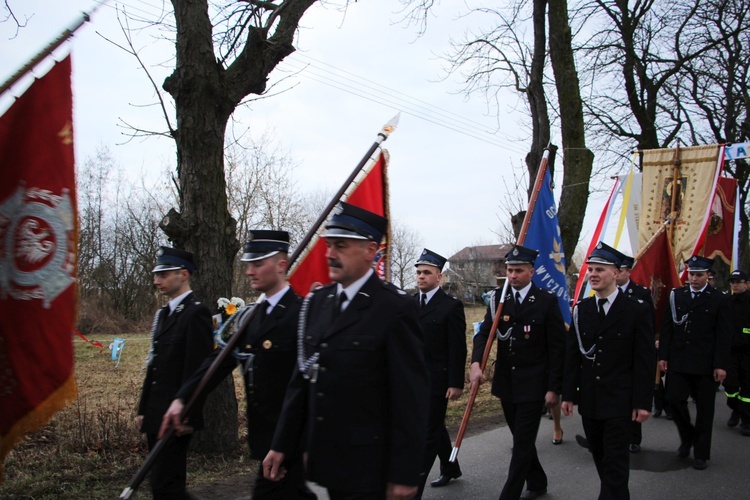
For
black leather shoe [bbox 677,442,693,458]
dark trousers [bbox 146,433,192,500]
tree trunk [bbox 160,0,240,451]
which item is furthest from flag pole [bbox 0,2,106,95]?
black leather shoe [bbox 677,442,693,458]

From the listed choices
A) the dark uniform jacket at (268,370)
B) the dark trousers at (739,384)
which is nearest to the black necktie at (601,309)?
the dark uniform jacket at (268,370)

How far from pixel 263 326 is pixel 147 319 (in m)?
26.9

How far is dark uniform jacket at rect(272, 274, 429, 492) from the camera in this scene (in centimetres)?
300

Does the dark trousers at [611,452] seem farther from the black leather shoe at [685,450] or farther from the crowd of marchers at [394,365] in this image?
the black leather shoe at [685,450]

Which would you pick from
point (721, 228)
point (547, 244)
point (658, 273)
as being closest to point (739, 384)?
point (658, 273)

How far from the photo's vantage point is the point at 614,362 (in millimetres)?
5129

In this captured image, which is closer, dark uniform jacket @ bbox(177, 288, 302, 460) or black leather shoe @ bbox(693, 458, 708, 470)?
dark uniform jacket @ bbox(177, 288, 302, 460)

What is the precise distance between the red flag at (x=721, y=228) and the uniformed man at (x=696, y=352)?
211 inches

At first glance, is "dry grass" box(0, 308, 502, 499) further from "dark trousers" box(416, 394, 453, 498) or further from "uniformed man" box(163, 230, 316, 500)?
"uniformed man" box(163, 230, 316, 500)

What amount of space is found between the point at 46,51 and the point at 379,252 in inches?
117

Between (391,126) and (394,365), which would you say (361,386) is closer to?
(394,365)

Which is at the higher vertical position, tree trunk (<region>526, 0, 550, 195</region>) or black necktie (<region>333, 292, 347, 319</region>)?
tree trunk (<region>526, 0, 550, 195</region>)

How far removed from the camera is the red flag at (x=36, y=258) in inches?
117

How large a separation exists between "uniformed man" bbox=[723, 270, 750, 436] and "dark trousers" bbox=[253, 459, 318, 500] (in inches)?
258
